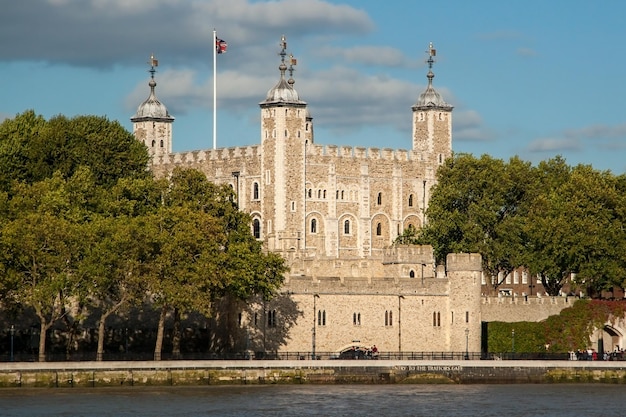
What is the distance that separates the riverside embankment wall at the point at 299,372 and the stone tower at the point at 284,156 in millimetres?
35673

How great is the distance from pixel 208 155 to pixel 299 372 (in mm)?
45232

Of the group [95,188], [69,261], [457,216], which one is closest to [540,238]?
[457,216]

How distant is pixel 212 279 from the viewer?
83.5 m

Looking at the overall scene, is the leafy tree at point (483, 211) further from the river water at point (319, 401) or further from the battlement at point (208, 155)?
the river water at point (319, 401)

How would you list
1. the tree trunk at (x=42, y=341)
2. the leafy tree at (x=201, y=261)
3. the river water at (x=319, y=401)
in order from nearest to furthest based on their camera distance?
the river water at (x=319, y=401), the tree trunk at (x=42, y=341), the leafy tree at (x=201, y=261)

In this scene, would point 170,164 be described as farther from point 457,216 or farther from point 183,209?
point 183,209

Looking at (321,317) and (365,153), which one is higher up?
(365,153)

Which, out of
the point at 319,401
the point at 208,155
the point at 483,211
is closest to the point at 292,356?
the point at 319,401

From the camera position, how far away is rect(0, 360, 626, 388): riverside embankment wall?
258 feet

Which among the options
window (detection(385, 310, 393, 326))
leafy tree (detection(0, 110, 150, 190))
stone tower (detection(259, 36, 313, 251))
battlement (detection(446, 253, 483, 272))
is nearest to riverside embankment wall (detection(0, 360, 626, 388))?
window (detection(385, 310, 393, 326))

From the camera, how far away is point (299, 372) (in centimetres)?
8219

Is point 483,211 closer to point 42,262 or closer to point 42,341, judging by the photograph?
point 42,262

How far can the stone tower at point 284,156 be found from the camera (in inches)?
4690

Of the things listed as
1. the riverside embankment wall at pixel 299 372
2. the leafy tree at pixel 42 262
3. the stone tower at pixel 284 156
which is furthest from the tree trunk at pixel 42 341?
the stone tower at pixel 284 156
